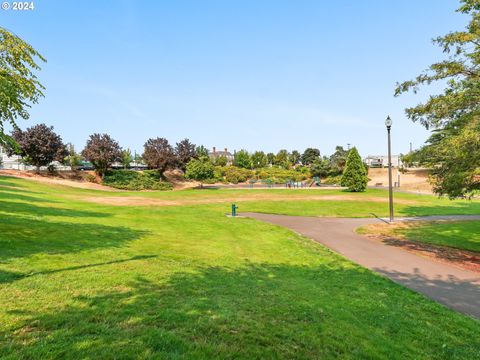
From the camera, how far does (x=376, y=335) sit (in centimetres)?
506

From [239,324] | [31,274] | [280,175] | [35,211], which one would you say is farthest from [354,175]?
[31,274]

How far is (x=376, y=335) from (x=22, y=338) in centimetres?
522

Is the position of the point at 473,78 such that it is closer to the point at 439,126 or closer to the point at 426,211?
the point at 439,126

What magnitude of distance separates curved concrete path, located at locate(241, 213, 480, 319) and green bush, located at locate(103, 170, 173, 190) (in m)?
43.6

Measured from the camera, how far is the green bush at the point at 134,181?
54.7 meters

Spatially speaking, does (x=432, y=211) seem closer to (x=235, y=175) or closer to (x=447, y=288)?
(x=447, y=288)

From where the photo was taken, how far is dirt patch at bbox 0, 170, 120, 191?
156 ft

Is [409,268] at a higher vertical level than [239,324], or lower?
lower

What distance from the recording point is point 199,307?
5.38m

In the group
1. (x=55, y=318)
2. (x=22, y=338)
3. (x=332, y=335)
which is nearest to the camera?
(x=22, y=338)

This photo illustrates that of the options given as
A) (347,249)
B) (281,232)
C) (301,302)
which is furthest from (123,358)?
(281,232)

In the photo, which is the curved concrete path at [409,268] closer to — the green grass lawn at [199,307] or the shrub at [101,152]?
the green grass lawn at [199,307]

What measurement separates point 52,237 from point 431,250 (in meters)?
15.2

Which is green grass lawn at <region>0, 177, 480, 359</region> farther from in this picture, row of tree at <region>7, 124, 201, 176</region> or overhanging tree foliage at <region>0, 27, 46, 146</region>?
row of tree at <region>7, 124, 201, 176</region>
